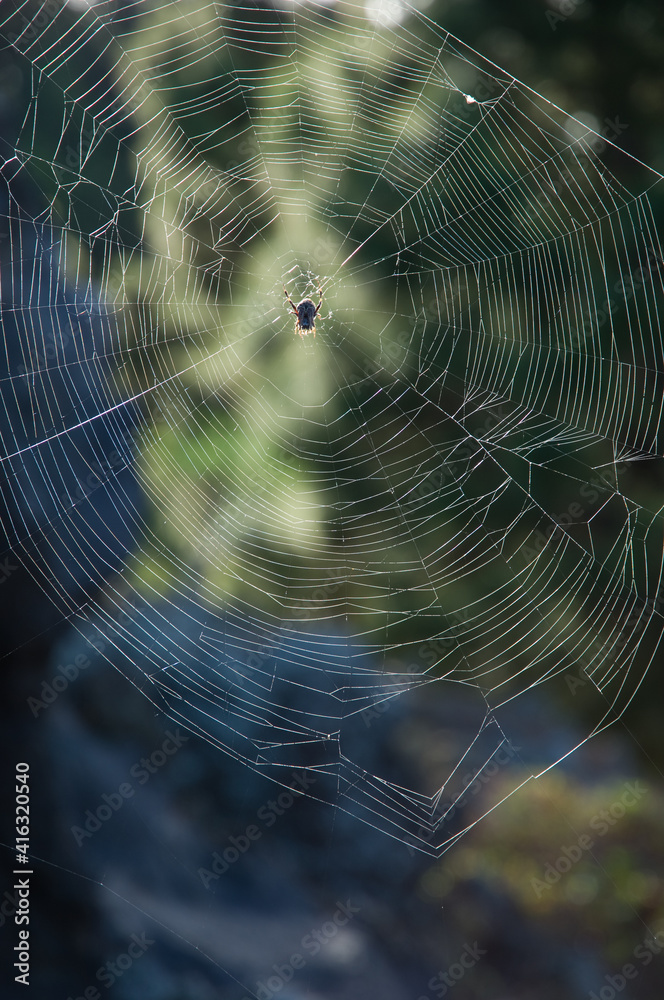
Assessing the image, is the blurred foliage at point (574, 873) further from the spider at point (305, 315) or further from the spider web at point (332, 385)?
the spider at point (305, 315)

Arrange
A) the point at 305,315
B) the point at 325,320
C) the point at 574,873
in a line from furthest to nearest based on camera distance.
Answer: the point at 325,320 → the point at 305,315 → the point at 574,873

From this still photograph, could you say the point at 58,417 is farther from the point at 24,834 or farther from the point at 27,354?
the point at 24,834

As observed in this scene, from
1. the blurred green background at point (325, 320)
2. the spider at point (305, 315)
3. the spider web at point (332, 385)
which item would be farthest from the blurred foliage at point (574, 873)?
the spider at point (305, 315)

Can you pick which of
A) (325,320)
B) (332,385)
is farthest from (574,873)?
(325,320)

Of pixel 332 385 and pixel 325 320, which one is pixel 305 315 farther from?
pixel 332 385

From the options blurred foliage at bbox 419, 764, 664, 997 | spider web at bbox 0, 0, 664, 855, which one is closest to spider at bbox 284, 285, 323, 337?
spider web at bbox 0, 0, 664, 855

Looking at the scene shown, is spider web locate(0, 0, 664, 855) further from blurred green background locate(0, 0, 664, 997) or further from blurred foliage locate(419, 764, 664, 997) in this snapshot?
blurred foliage locate(419, 764, 664, 997)
